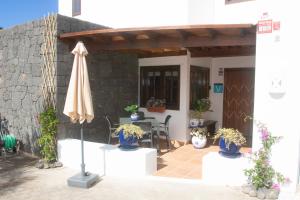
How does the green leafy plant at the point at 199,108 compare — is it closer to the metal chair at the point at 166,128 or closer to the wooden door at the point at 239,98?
the metal chair at the point at 166,128

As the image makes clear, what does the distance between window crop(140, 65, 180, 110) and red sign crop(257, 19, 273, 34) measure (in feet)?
12.0

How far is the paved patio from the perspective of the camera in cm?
488

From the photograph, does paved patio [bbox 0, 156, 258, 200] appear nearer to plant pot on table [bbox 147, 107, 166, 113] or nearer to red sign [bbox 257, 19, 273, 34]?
red sign [bbox 257, 19, 273, 34]

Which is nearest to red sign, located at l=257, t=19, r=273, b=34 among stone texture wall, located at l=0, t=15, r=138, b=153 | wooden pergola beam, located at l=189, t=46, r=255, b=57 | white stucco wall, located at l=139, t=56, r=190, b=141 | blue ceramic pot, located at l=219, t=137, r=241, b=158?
blue ceramic pot, located at l=219, t=137, r=241, b=158

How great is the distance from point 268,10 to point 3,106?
7658 millimetres

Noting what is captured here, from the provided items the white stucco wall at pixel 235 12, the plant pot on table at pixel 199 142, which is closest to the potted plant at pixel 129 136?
the plant pot on table at pixel 199 142

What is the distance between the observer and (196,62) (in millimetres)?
8938

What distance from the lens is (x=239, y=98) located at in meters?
9.55

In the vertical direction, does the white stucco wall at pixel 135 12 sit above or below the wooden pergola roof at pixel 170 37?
above

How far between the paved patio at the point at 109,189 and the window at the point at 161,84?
3577 millimetres

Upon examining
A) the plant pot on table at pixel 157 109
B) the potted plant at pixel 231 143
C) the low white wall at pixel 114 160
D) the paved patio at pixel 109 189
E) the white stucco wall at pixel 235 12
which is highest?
the white stucco wall at pixel 235 12

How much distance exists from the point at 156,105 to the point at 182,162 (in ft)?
8.76

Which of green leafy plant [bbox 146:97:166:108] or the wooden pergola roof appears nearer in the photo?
the wooden pergola roof

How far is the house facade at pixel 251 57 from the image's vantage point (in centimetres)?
483
